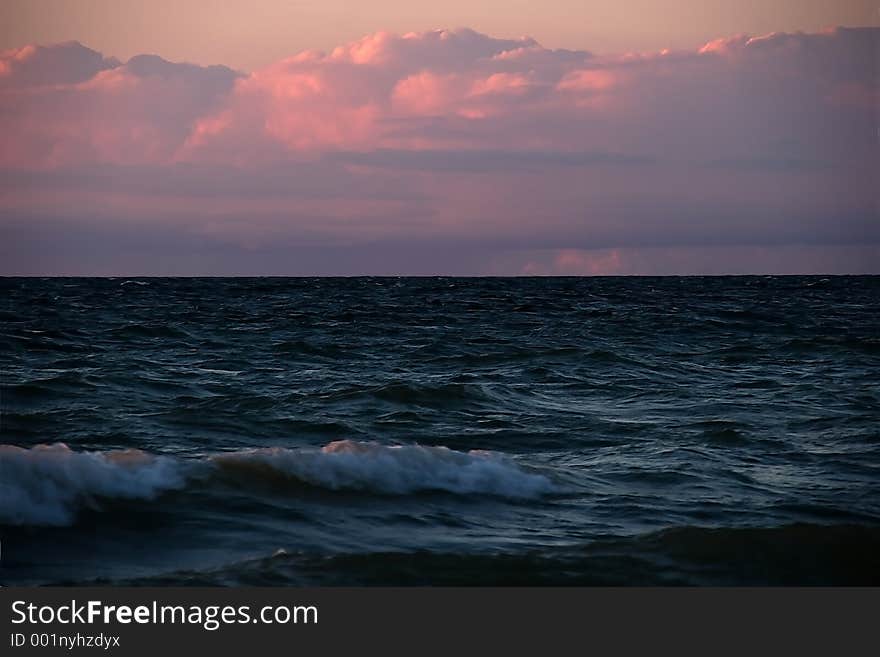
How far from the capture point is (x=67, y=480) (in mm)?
9203

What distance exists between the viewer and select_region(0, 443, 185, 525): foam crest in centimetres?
858

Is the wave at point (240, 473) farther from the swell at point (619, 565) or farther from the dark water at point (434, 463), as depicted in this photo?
the swell at point (619, 565)

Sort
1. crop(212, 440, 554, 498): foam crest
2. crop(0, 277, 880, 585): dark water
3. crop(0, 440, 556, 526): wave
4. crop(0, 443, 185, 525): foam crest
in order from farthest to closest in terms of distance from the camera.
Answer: crop(212, 440, 554, 498): foam crest
crop(0, 440, 556, 526): wave
crop(0, 443, 185, 525): foam crest
crop(0, 277, 880, 585): dark water

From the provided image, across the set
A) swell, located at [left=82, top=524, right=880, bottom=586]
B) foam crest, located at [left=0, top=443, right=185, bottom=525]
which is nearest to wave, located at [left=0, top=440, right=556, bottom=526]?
foam crest, located at [left=0, top=443, right=185, bottom=525]

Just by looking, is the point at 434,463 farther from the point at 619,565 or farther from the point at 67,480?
the point at 67,480

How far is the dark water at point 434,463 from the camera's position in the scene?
25.4 feet

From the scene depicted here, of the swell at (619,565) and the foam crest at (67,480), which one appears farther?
the foam crest at (67,480)

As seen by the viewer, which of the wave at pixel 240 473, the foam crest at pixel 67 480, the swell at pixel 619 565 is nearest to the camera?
the swell at pixel 619 565

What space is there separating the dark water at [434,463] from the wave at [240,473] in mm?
31

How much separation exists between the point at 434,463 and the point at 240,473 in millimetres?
1975

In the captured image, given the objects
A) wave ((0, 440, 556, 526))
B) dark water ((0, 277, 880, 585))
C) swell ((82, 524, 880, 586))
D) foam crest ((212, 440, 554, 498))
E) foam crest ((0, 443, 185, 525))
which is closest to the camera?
swell ((82, 524, 880, 586))

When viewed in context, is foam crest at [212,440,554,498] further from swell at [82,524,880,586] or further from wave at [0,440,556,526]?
swell at [82,524,880,586]

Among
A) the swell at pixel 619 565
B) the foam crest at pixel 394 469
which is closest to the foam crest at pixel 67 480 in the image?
the foam crest at pixel 394 469

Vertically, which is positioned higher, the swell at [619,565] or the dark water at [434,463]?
the dark water at [434,463]
